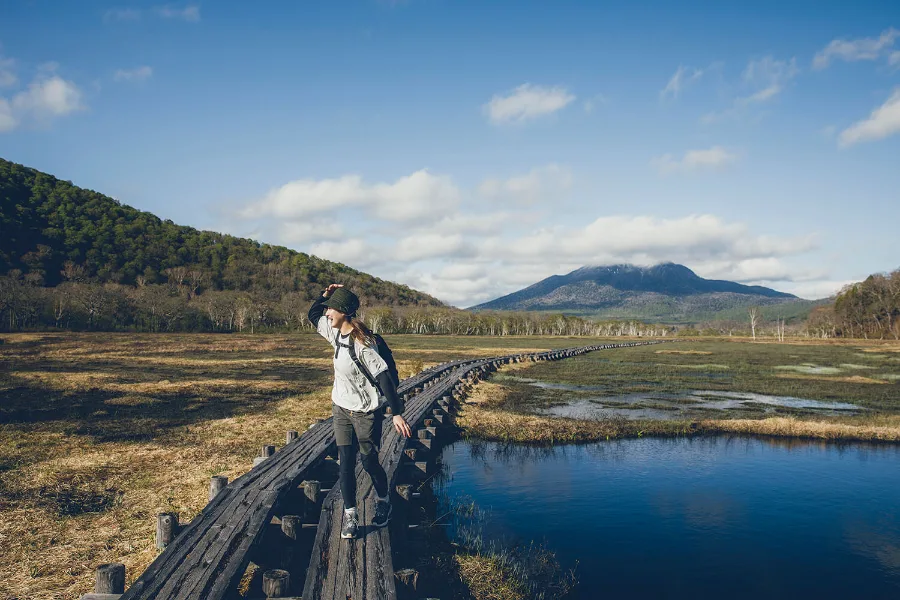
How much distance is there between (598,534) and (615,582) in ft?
5.26

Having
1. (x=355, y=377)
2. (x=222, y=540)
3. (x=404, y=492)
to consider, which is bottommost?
(x=404, y=492)

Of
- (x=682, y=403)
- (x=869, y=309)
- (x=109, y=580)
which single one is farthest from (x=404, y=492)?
(x=869, y=309)

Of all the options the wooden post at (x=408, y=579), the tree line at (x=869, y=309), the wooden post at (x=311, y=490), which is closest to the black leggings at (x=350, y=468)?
the wooden post at (x=408, y=579)

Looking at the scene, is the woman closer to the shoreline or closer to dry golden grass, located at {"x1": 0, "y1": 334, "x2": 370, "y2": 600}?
dry golden grass, located at {"x1": 0, "y1": 334, "x2": 370, "y2": 600}

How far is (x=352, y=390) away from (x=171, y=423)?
13.2 meters

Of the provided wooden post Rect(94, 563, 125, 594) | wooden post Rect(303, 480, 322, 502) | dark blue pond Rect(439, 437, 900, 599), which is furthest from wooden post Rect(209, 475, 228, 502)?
dark blue pond Rect(439, 437, 900, 599)

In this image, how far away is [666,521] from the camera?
9.84 m

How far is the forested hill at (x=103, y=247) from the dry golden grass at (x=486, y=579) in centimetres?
12892

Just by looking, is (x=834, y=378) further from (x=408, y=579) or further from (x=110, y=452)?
(x=110, y=452)

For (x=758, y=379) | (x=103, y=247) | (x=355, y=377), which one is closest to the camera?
(x=355, y=377)

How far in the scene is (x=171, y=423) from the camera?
1622 centimetres

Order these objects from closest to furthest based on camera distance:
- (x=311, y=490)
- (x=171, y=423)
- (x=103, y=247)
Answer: (x=311, y=490), (x=171, y=423), (x=103, y=247)

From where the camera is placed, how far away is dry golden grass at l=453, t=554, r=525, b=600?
6.79 m

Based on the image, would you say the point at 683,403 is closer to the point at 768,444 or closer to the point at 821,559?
the point at 768,444
